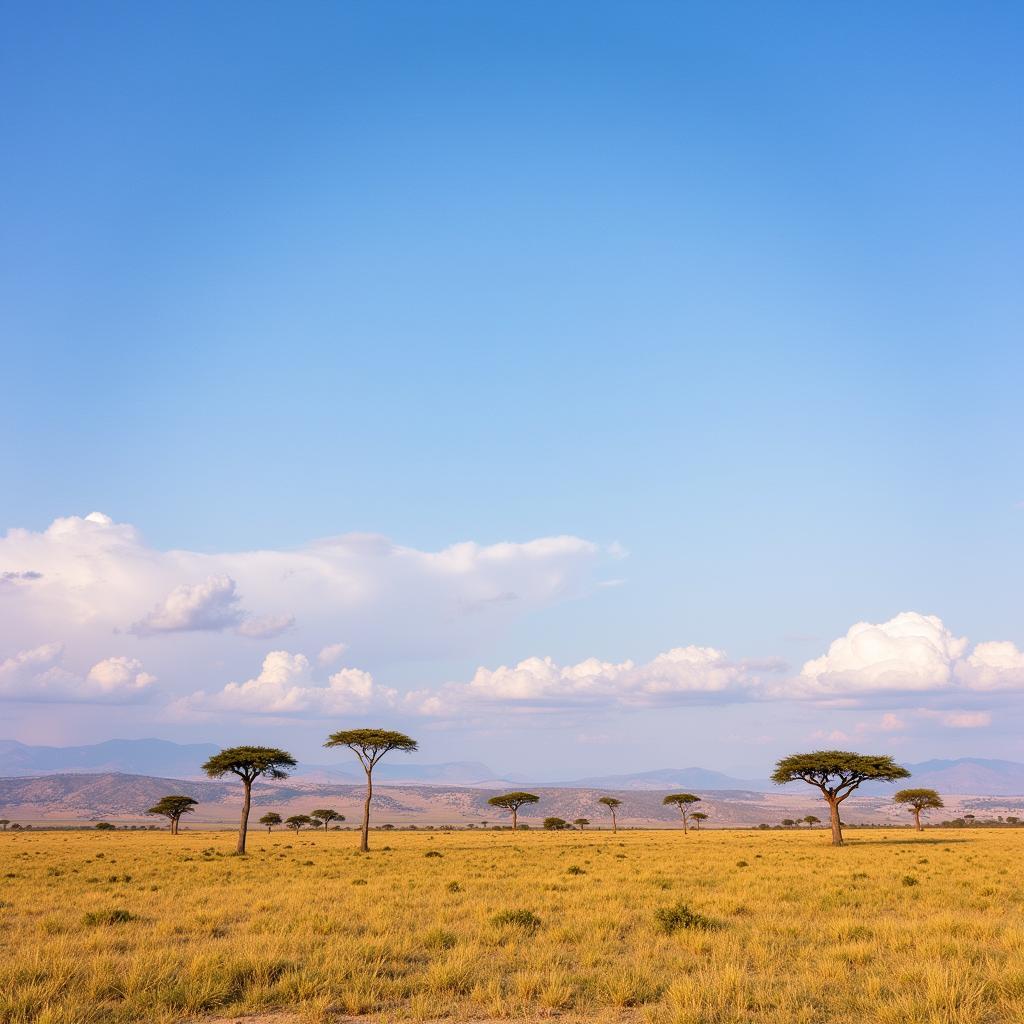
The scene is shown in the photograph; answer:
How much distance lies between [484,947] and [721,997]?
5658mm

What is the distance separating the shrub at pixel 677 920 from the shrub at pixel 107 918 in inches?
496

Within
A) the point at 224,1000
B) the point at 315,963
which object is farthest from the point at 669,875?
the point at 224,1000

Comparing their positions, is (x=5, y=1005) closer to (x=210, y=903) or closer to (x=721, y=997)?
(x=721, y=997)

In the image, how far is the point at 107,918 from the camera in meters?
17.6

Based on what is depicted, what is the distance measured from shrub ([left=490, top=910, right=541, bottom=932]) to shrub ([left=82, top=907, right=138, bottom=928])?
8.86m

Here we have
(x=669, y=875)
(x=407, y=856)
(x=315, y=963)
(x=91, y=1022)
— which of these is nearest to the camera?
(x=91, y=1022)

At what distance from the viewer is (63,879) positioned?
2927 centimetres

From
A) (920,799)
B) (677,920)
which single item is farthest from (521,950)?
(920,799)

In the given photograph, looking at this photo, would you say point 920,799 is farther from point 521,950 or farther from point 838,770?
point 521,950

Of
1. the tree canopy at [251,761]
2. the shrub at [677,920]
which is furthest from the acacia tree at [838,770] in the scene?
the shrub at [677,920]

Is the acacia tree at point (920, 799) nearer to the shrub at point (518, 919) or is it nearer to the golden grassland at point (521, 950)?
the golden grassland at point (521, 950)

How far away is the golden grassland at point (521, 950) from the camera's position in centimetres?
1047

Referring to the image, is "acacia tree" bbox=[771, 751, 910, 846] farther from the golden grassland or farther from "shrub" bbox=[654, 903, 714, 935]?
"shrub" bbox=[654, 903, 714, 935]

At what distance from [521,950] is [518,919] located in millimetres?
3251
